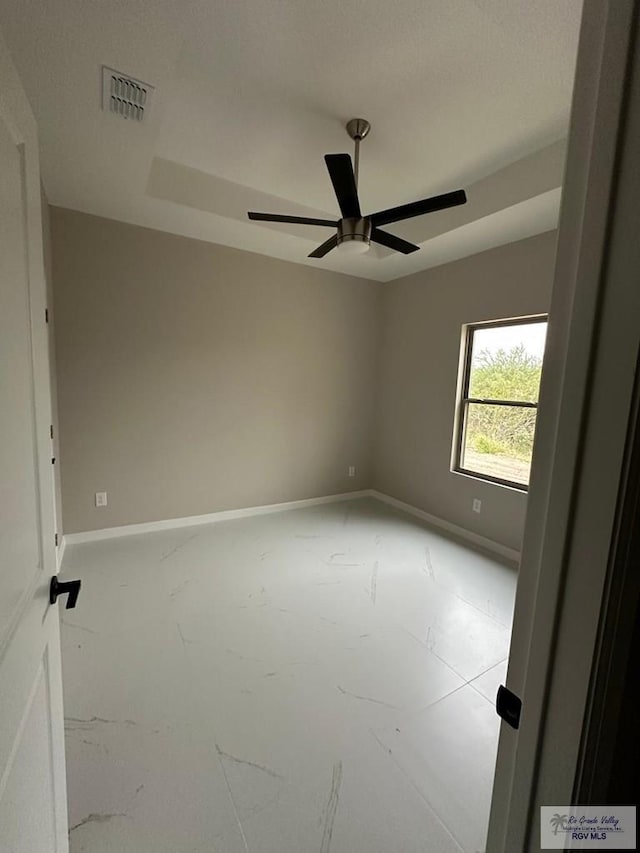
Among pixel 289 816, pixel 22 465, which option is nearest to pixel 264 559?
pixel 289 816

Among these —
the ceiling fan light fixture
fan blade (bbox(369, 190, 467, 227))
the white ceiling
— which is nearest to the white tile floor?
the ceiling fan light fixture

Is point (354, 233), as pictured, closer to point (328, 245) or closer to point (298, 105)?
point (328, 245)

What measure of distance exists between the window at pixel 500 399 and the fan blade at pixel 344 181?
6.27 ft

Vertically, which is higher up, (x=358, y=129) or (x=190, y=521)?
(x=358, y=129)

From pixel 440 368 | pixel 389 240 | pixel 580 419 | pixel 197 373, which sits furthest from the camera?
pixel 440 368

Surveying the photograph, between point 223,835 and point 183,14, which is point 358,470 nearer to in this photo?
point 223,835

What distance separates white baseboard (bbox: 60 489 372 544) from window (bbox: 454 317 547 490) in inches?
66.0

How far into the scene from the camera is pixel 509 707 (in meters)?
0.63

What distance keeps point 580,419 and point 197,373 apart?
359 centimetres

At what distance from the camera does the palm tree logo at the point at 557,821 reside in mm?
528

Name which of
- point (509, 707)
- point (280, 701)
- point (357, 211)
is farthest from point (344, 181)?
point (280, 701)

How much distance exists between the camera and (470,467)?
3785 mm

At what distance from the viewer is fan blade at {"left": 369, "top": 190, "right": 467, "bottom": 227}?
2000 millimetres

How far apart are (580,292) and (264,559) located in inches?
119
